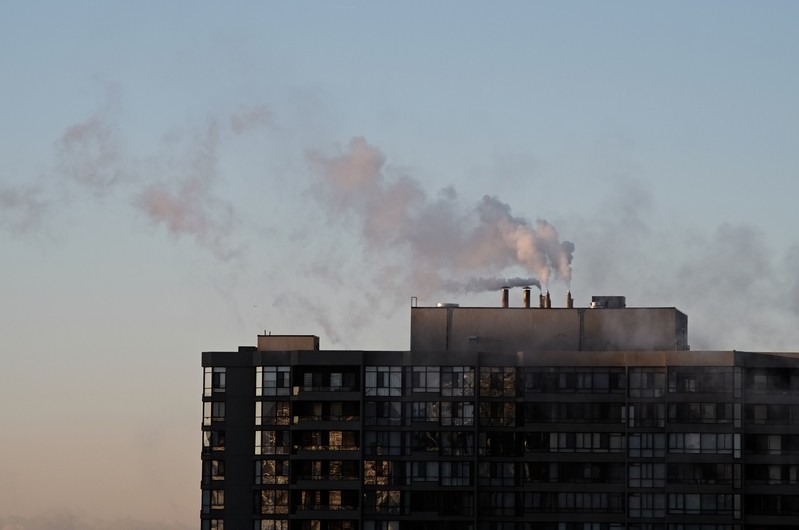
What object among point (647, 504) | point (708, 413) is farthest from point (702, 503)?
point (708, 413)

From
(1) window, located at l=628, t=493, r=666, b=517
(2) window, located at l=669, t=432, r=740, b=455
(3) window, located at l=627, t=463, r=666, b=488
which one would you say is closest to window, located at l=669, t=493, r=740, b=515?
(1) window, located at l=628, t=493, r=666, b=517

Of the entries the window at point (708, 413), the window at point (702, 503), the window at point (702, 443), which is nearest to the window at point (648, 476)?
the window at point (702, 503)

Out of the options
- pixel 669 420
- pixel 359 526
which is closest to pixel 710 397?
pixel 669 420

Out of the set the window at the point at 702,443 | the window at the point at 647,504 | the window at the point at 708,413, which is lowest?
the window at the point at 647,504

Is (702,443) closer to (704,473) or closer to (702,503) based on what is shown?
(704,473)

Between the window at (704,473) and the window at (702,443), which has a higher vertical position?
the window at (702,443)

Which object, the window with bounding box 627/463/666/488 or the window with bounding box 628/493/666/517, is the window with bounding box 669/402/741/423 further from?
the window with bounding box 628/493/666/517

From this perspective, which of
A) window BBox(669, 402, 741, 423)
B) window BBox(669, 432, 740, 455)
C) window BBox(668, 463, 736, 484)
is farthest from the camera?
window BBox(669, 402, 741, 423)

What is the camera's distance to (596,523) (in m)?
200

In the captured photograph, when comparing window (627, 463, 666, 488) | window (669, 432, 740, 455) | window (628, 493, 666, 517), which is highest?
window (669, 432, 740, 455)

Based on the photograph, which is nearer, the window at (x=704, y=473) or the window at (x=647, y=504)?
the window at (x=704, y=473)

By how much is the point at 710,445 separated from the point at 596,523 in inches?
491

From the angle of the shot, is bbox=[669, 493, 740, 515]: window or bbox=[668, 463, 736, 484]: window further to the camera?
bbox=[668, 463, 736, 484]: window

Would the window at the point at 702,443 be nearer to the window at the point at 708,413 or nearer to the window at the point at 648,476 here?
the window at the point at 708,413
